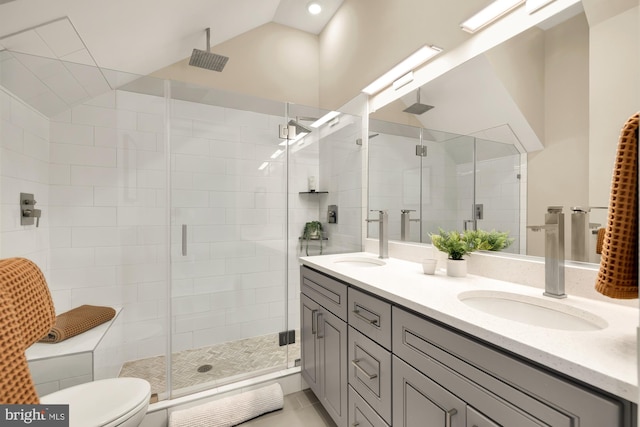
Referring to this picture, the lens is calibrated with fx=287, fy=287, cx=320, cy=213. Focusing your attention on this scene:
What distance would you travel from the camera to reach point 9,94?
1.59 metres

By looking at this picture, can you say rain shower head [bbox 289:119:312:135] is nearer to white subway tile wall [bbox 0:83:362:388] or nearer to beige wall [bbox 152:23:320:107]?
white subway tile wall [bbox 0:83:362:388]

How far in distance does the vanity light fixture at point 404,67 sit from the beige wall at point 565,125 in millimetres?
693

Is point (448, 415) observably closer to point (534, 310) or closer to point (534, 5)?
point (534, 310)

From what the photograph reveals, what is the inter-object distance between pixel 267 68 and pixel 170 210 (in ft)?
5.94

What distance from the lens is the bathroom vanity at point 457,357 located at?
57cm

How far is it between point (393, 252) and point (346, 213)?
63 centimetres

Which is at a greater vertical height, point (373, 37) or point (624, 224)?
point (373, 37)

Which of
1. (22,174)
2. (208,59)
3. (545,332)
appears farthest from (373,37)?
(22,174)

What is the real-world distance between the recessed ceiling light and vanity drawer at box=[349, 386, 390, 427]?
125 inches

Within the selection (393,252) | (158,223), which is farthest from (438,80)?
(158,223)

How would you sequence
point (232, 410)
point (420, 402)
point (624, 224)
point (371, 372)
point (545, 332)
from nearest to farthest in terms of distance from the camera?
point (624, 224)
point (545, 332)
point (420, 402)
point (371, 372)
point (232, 410)

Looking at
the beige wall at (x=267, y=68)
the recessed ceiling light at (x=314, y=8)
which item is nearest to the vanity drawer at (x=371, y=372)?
the beige wall at (x=267, y=68)

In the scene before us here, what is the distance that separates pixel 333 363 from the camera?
150cm

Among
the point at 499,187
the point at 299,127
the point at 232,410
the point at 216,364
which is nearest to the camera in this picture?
the point at 499,187
